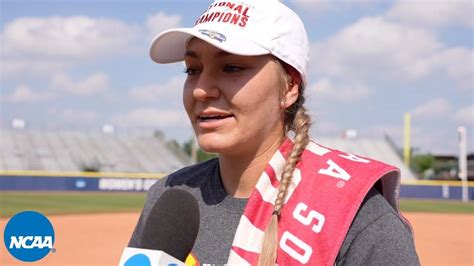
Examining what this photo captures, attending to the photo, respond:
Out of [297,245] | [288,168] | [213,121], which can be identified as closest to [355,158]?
[288,168]

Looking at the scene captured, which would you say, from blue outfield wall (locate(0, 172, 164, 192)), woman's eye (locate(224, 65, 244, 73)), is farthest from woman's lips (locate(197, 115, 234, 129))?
blue outfield wall (locate(0, 172, 164, 192))

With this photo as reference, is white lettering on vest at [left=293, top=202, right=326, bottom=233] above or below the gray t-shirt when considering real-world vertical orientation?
above

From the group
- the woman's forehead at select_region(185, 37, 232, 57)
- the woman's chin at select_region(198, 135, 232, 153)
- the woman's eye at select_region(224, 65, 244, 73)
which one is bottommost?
the woman's chin at select_region(198, 135, 232, 153)

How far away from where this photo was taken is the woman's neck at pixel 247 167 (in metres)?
2.17

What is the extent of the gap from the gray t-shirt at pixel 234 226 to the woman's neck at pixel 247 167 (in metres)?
0.04

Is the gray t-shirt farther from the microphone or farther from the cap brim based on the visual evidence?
the cap brim

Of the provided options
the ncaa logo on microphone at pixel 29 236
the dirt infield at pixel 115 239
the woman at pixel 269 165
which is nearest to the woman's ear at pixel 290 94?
the woman at pixel 269 165

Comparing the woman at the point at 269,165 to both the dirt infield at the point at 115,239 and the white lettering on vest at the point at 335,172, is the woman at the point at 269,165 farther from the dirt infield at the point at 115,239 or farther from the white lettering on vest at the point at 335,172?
the dirt infield at the point at 115,239

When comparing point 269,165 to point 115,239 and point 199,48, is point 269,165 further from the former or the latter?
point 115,239

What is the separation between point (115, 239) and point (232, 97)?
1180 centimetres

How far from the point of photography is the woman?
183 centimetres

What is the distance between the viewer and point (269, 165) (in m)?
2.05

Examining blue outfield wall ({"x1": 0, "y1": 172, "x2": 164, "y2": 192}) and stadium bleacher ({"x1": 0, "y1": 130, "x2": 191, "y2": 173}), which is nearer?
blue outfield wall ({"x1": 0, "y1": 172, "x2": 164, "y2": 192})

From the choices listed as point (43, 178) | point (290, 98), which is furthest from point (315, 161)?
point (43, 178)
